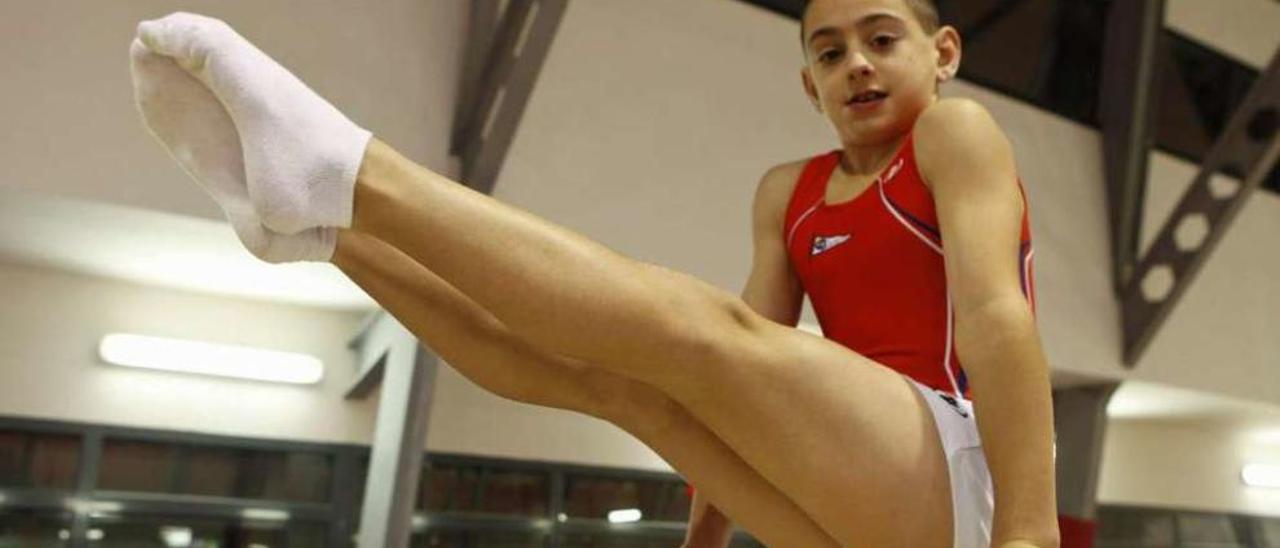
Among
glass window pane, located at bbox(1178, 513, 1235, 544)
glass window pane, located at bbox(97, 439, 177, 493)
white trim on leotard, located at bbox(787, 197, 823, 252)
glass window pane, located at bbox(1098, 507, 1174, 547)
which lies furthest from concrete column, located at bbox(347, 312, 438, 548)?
glass window pane, located at bbox(1178, 513, 1235, 544)

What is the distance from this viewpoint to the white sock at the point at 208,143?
1.14 metres

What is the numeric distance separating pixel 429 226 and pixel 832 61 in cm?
69

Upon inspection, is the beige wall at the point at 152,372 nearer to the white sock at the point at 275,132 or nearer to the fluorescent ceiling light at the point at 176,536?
the fluorescent ceiling light at the point at 176,536

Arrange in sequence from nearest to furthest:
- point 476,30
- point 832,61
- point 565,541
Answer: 1. point 832,61
2. point 476,30
3. point 565,541

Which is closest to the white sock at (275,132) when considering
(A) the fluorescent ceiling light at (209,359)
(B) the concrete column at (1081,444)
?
(A) the fluorescent ceiling light at (209,359)

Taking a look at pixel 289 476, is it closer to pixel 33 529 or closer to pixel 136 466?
pixel 136 466

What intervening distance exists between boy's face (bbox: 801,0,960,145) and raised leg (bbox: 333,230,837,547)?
49cm

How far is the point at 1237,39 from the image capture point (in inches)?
233

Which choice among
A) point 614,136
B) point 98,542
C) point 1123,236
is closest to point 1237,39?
point 1123,236

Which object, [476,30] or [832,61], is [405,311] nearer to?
[832,61]

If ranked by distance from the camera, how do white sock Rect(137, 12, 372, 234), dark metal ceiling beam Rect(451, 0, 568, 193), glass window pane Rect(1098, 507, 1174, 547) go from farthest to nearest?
glass window pane Rect(1098, 507, 1174, 547)
dark metal ceiling beam Rect(451, 0, 568, 193)
white sock Rect(137, 12, 372, 234)

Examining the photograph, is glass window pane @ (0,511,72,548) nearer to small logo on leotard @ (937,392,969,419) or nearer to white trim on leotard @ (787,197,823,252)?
white trim on leotard @ (787,197,823,252)

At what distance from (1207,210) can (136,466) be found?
13.8ft

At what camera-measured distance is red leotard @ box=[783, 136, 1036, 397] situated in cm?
138
